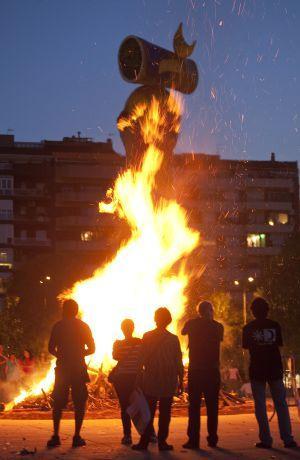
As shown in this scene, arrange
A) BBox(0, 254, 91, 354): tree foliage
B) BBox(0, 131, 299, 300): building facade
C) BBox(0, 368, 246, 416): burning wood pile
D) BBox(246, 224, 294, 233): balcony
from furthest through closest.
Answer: BBox(246, 224, 294, 233): balcony, BBox(0, 131, 299, 300): building facade, BBox(0, 254, 91, 354): tree foliage, BBox(0, 368, 246, 416): burning wood pile

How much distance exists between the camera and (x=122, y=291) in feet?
77.5

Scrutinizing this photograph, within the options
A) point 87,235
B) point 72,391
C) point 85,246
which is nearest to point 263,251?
point 87,235

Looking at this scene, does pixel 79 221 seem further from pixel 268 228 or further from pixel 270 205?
pixel 270 205

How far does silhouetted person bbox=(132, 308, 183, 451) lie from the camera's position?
10922mm

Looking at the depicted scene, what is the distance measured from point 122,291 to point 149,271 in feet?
3.61

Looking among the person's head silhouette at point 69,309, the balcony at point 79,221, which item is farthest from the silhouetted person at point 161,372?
the balcony at point 79,221

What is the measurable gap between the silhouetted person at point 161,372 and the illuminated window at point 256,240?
3448 inches

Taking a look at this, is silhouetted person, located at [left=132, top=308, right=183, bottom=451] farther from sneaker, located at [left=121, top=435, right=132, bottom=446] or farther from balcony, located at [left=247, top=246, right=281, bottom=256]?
balcony, located at [left=247, top=246, right=281, bottom=256]

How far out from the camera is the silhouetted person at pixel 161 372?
35.8 feet

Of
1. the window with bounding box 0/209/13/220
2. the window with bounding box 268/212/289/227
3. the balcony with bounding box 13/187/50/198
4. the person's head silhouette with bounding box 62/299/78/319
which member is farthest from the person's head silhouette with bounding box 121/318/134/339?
the window with bounding box 268/212/289/227

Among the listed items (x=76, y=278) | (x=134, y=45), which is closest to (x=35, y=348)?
(x=76, y=278)

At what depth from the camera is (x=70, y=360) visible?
11.4 m

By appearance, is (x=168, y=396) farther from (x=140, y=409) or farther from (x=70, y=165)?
(x=70, y=165)

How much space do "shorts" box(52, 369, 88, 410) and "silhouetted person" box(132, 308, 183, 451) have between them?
2.58 ft
